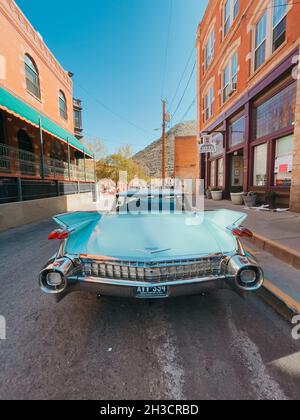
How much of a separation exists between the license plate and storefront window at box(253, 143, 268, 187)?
31.2 ft

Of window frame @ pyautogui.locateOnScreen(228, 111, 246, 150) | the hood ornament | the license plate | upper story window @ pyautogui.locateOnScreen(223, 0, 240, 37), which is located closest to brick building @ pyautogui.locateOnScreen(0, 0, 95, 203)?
the hood ornament

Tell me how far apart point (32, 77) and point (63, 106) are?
4571mm

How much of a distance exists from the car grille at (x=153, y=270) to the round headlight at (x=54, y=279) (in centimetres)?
25

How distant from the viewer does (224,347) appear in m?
1.93

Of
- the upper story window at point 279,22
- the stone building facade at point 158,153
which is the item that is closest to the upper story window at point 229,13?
the upper story window at point 279,22

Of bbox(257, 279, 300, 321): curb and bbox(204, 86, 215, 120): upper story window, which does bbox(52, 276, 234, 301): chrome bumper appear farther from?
bbox(204, 86, 215, 120): upper story window

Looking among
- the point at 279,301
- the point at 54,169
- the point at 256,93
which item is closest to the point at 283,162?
the point at 256,93

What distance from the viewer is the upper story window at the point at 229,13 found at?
11461mm

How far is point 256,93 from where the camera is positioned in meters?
9.61

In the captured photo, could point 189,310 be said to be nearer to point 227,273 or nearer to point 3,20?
point 227,273

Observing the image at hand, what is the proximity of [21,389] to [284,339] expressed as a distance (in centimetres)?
240

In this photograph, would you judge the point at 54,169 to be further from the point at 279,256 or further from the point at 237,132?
the point at 279,256

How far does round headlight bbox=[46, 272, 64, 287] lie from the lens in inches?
79.4
